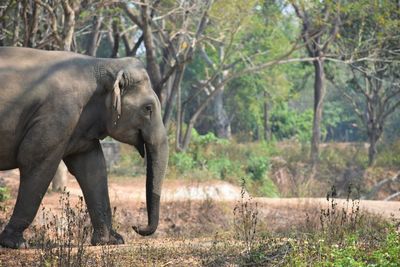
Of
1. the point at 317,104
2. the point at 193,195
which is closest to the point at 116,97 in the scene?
the point at 193,195

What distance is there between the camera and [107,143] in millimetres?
24281

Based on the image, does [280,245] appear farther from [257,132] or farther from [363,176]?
[257,132]

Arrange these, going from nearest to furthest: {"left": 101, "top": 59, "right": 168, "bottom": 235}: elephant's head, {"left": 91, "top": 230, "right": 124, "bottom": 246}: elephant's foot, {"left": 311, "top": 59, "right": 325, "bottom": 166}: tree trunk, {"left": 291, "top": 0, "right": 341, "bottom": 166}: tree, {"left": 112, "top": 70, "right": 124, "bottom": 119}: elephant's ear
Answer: {"left": 112, "top": 70, "right": 124, "bottom": 119}: elephant's ear < {"left": 101, "top": 59, "right": 168, "bottom": 235}: elephant's head < {"left": 91, "top": 230, "right": 124, "bottom": 246}: elephant's foot < {"left": 291, "top": 0, "right": 341, "bottom": 166}: tree < {"left": 311, "top": 59, "right": 325, "bottom": 166}: tree trunk

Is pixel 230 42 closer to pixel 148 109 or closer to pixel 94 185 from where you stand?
pixel 148 109

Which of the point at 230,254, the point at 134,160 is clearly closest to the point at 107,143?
the point at 134,160

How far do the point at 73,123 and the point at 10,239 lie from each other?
149 cm

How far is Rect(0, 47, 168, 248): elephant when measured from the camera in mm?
8883

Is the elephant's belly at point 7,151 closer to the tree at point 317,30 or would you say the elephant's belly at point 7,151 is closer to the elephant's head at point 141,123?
the elephant's head at point 141,123

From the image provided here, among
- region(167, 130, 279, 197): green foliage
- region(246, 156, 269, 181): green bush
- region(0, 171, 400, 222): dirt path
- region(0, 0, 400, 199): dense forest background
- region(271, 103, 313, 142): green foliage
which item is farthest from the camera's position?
region(271, 103, 313, 142): green foliage

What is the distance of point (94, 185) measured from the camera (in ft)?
31.9

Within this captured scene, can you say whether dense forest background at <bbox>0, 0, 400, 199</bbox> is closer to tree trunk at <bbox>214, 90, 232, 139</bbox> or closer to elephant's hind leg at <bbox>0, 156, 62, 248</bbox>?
tree trunk at <bbox>214, 90, 232, 139</bbox>

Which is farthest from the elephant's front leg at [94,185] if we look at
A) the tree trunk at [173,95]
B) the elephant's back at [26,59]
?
the tree trunk at [173,95]

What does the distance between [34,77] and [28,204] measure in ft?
4.73

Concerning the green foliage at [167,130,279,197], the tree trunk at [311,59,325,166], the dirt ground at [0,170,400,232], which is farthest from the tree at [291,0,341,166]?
the dirt ground at [0,170,400,232]
